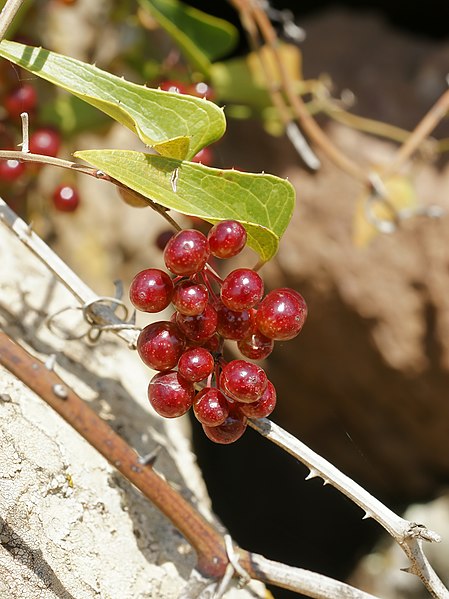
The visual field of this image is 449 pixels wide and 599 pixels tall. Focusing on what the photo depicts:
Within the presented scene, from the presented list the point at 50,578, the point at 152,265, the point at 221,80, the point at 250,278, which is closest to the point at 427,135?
the point at 221,80

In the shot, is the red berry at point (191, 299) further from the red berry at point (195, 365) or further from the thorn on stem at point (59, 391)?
the thorn on stem at point (59, 391)

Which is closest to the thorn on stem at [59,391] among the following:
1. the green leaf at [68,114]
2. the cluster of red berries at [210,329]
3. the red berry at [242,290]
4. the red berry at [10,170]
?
the cluster of red berries at [210,329]

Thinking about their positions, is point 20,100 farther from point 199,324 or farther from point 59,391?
point 199,324

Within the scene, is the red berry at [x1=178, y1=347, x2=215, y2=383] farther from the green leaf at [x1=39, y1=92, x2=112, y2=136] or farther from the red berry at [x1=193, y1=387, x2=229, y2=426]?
the green leaf at [x1=39, y1=92, x2=112, y2=136]

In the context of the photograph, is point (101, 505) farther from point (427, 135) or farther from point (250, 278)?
point (427, 135)

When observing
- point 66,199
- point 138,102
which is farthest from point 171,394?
point 66,199

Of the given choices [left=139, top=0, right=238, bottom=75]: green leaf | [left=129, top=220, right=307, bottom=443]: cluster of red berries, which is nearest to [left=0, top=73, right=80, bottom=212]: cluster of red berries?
[left=139, top=0, right=238, bottom=75]: green leaf
